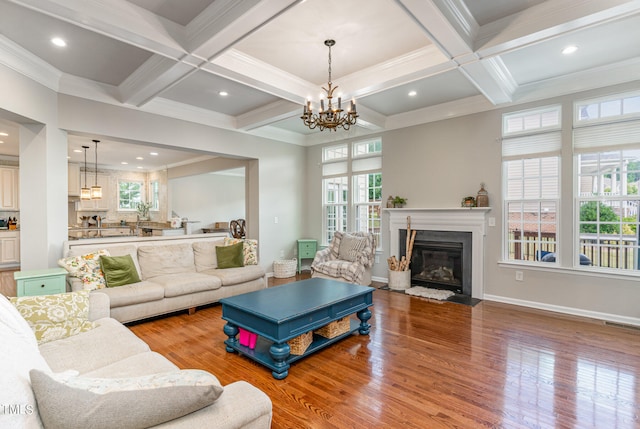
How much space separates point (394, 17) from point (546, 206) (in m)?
3.38

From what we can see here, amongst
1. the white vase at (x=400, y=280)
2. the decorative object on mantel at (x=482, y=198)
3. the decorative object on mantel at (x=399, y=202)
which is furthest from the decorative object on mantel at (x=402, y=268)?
the decorative object on mantel at (x=482, y=198)

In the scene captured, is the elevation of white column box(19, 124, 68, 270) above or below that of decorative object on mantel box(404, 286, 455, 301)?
above

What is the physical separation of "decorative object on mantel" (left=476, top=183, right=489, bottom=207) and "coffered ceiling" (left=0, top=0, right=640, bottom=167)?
124 centimetres

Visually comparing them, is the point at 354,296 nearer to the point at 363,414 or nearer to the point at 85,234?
the point at 363,414

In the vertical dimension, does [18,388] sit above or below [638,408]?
above

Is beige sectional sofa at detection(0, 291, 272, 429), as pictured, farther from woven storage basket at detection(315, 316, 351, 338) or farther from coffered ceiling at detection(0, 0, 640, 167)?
coffered ceiling at detection(0, 0, 640, 167)

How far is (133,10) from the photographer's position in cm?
269

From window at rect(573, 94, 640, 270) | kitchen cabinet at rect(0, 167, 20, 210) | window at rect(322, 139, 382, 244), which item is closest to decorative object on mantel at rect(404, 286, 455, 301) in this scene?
window at rect(322, 139, 382, 244)

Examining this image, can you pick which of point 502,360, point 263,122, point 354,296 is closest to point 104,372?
point 354,296

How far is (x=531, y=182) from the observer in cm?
457

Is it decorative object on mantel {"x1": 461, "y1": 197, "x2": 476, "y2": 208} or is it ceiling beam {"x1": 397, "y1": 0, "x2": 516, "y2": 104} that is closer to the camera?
ceiling beam {"x1": 397, "y1": 0, "x2": 516, "y2": 104}

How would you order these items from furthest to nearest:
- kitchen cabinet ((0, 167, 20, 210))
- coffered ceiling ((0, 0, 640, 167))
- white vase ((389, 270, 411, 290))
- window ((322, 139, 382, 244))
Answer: kitchen cabinet ((0, 167, 20, 210)), window ((322, 139, 382, 244)), white vase ((389, 270, 411, 290)), coffered ceiling ((0, 0, 640, 167))

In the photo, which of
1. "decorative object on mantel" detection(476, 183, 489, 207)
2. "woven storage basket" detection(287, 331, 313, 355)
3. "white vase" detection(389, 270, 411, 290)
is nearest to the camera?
"woven storage basket" detection(287, 331, 313, 355)

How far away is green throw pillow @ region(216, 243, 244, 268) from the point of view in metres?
4.97
